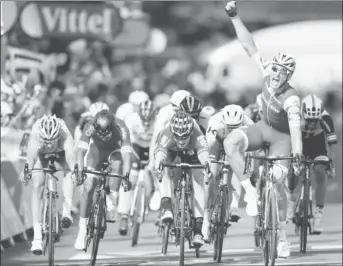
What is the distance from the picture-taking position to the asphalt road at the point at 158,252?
67.2 ft

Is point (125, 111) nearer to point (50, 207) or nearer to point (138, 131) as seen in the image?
point (138, 131)

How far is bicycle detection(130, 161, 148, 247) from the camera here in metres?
22.6

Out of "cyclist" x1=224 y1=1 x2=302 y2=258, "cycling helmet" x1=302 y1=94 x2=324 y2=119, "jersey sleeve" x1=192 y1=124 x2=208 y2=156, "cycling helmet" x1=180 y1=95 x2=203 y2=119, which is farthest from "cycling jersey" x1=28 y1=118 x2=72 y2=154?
"cycling helmet" x1=302 y1=94 x2=324 y2=119

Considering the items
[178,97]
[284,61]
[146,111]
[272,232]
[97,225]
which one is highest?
[146,111]

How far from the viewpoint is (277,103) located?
699 inches

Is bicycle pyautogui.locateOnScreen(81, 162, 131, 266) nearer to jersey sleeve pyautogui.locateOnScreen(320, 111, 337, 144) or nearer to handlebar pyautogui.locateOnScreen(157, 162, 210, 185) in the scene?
handlebar pyautogui.locateOnScreen(157, 162, 210, 185)

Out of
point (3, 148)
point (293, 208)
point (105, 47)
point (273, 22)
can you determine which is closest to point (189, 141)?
point (293, 208)

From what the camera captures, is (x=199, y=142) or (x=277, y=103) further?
(x=199, y=142)

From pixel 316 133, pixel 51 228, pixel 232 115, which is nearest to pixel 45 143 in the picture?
pixel 51 228

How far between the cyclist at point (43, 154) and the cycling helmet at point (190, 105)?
160 cm

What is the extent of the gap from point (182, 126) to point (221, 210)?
5.36 ft

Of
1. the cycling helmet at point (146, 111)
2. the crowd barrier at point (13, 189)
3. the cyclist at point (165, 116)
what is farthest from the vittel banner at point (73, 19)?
the cyclist at point (165, 116)

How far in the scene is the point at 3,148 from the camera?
74.7ft

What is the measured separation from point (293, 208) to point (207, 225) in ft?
6.37
